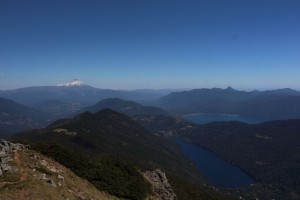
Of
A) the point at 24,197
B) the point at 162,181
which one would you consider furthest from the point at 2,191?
the point at 162,181

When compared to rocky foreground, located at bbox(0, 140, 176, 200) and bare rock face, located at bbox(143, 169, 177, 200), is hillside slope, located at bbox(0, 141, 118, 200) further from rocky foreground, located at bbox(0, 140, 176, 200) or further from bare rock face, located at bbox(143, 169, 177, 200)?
bare rock face, located at bbox(143, 169, 177, 200)

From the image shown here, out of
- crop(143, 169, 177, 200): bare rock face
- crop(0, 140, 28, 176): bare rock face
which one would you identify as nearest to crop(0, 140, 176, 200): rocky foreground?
crop(0, 140, 28, 176): bare rock face

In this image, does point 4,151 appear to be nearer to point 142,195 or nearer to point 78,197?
point 78,197

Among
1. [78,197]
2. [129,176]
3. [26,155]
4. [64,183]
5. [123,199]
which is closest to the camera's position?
[78,197]

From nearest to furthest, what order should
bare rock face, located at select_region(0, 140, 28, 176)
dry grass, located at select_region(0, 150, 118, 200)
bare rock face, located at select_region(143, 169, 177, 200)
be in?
dry grass, located at select_region(0, 150, 118, 200), bare rock face, located at select_region(0, 140, 28, 176), bare rock face, located at select_region(143, 169, 177, 200)

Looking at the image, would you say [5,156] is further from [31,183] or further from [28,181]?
[31,183]

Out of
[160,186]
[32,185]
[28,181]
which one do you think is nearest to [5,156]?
[28,181]

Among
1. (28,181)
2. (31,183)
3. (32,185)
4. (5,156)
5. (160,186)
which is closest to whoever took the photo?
(32,185)

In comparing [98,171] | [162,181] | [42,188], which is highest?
[42,188]
